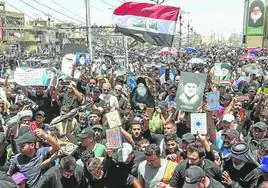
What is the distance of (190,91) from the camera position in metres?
7.00

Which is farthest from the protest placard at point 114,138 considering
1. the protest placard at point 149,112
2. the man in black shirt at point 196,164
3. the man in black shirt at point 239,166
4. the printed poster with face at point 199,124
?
the protest placard at point 149,112

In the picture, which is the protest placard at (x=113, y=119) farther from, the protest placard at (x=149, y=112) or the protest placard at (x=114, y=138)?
the protest placard at (x=149, y=112)

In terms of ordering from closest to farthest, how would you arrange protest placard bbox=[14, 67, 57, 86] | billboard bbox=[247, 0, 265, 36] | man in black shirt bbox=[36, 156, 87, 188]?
man in black shirt bbox=[36, 156, 87, 188]
protest placard bbox=[14, 67, 57, 86]
billboard bbox=[247, 0, 265, 36]

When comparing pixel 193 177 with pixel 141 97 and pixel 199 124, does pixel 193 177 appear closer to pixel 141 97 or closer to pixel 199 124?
pixel 199 124

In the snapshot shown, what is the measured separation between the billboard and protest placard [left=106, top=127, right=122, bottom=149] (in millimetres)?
67275

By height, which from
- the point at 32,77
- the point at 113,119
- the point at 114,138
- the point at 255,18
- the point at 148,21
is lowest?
the point at 114,138

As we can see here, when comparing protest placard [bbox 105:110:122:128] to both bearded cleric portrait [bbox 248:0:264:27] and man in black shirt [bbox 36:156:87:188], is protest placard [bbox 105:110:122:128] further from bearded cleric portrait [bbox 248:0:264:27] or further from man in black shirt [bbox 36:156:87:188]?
bearded cleric portrait [bbox 248:0:264:27]

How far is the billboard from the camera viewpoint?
229 ft

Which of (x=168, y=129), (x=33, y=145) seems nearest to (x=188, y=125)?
(x=168, y=129)

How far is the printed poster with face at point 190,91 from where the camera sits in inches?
272

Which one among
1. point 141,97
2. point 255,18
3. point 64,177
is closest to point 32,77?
point 141,97

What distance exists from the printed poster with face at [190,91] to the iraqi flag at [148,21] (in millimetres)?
2861

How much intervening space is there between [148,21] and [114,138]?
5.60 meters

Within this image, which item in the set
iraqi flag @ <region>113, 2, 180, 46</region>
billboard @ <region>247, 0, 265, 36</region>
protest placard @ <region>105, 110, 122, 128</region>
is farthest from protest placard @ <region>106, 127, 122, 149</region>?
billboard @ <region>247, 0, 265, 36</region>
